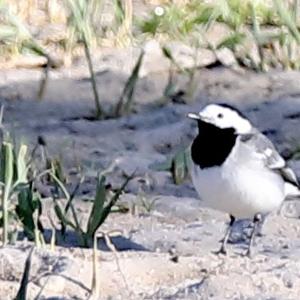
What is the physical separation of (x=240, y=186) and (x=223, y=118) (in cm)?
33

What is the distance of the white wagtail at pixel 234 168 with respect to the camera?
5555mm

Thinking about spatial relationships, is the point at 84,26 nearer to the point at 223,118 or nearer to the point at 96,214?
the point at 223,118

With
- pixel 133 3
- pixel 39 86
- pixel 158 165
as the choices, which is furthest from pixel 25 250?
pixel 133 3

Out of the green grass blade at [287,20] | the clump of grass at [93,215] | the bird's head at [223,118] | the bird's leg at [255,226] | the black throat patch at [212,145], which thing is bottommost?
the green grass blade at [287,20]

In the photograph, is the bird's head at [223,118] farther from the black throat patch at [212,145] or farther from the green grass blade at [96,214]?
the green grass blade at [96,214]

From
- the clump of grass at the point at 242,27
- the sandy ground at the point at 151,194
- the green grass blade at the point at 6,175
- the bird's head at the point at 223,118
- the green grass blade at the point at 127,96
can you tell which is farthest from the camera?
the clump of grass at the point at 242,27

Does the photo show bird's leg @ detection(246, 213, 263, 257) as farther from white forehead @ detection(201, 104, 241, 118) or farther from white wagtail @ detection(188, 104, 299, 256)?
white forehead @ detection(201, 104, 241, 118)

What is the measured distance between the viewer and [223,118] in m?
5.76

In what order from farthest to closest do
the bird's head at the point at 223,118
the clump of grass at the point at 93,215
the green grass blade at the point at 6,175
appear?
the bird's head at the point at 223,118 → the clump of grass at the point at 93,215 → the green grass blade at the point at 6,175

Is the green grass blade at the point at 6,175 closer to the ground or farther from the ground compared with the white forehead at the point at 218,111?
closer to the ground

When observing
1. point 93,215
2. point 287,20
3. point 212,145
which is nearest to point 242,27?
point 287,20

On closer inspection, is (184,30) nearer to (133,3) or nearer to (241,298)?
(133,3)

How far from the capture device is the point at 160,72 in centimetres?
830

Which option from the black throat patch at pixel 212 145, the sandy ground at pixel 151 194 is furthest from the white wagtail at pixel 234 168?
the sandy ground at pixel 151 194
